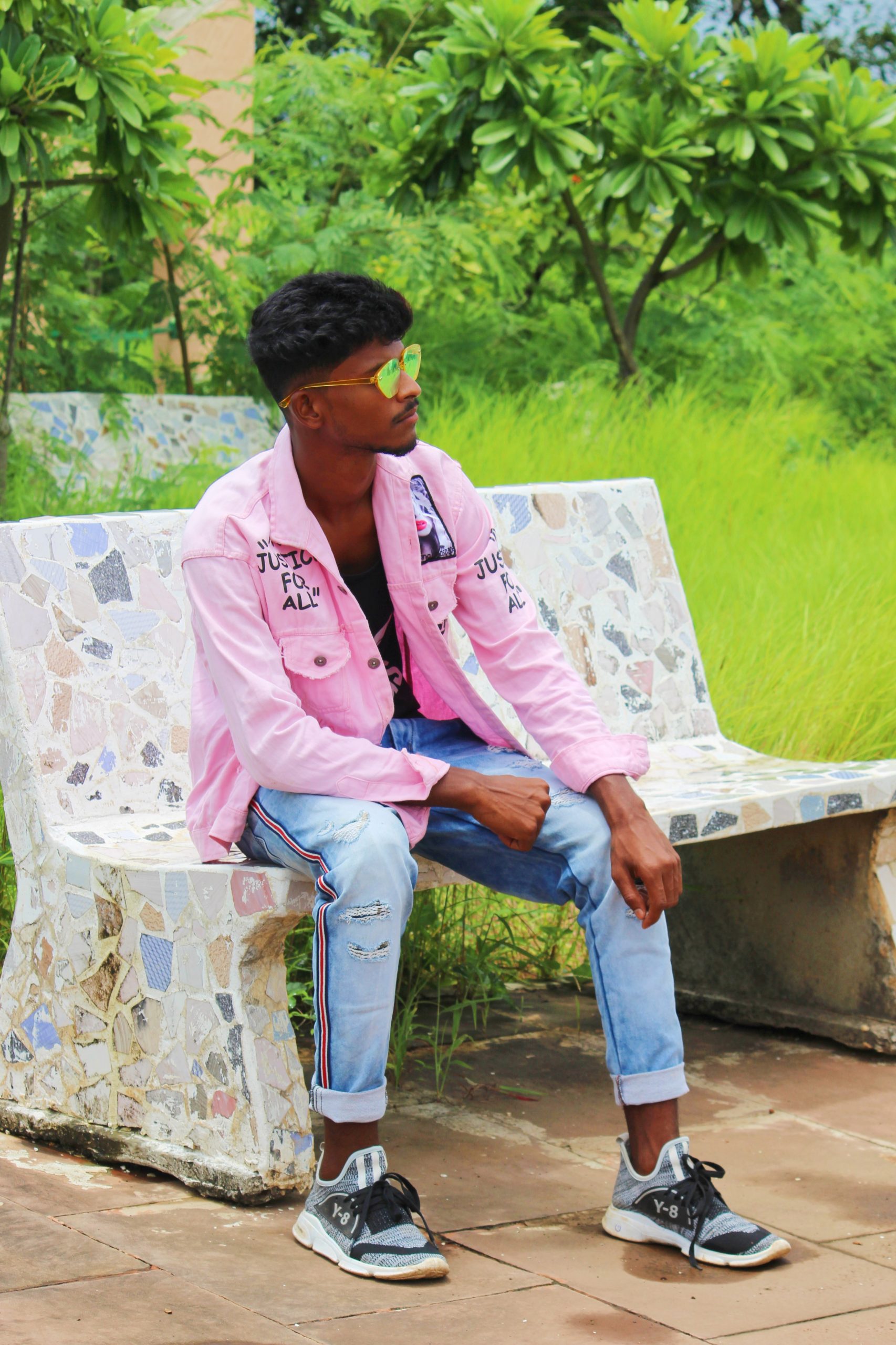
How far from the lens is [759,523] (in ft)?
21.2

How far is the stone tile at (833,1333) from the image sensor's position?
2.05m

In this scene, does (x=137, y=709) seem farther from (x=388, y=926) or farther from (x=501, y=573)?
(x=388, y=926)

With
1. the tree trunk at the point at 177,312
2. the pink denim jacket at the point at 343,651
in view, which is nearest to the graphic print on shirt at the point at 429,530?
the pink denim jacket at the point at 343,651

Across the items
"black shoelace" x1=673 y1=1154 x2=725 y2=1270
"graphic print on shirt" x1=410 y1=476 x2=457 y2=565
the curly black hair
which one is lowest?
"black shoelace" x1=673 y1=1154 x2=725 y2=1270

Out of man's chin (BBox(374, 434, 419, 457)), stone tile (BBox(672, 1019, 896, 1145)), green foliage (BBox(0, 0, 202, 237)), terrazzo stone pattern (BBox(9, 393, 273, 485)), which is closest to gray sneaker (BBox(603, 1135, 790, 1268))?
stone tile (BBox(672, 1019, 896, 1145))

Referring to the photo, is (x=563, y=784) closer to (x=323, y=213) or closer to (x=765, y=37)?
(x=765, y=37)

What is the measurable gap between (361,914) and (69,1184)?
2.59 feet

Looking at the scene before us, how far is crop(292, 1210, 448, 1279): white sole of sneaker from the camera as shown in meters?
2.25

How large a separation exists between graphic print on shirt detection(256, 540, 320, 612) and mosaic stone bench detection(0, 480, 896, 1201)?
44cm

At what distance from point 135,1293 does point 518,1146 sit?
0.95 meters

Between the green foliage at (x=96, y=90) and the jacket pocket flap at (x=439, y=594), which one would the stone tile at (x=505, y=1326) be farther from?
the green foliage at (x=96, y=90)

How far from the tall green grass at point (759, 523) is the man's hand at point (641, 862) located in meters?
1.96

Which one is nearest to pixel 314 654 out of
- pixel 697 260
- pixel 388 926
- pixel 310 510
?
pixel 310 510

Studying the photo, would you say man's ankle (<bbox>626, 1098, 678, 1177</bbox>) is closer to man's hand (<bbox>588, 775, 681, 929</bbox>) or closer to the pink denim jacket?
man's hand (<bbox>588, 775, 681, 929</bbox>)
